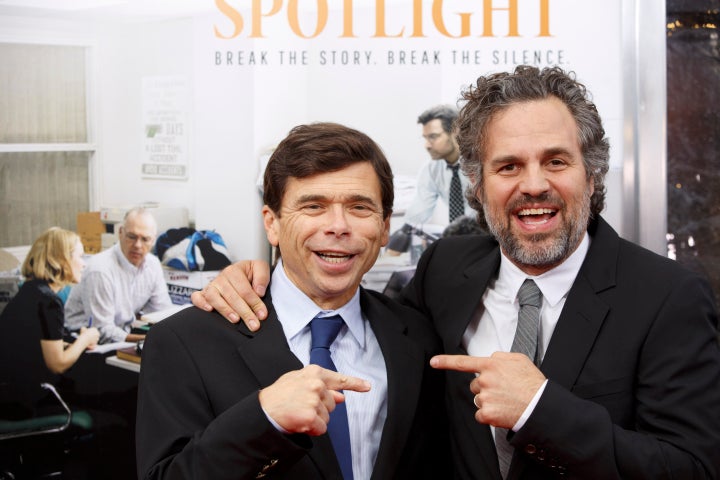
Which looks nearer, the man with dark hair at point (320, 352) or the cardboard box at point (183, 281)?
the man with dark hair at point (320, 352)

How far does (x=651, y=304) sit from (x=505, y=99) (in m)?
0.61

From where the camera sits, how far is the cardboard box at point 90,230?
274cm

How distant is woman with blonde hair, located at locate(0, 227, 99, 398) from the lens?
8.95ft

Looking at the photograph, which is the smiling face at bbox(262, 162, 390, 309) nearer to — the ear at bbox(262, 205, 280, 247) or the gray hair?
the ear at bbox(262, 205, 280, 247)

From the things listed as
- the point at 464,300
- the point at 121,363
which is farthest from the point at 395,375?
the point at 121,363

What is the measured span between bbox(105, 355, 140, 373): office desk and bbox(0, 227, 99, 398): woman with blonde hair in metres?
0.08

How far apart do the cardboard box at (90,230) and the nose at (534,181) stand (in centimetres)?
156

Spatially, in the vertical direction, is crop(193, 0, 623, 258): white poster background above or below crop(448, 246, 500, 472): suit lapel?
above

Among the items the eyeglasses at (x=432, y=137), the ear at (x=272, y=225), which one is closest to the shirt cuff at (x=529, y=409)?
the ear at (x=272, y=225)

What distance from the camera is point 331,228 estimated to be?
183 centimetres

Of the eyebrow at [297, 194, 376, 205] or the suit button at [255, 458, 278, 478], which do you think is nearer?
the suit button at [255, 458, 278, 478]

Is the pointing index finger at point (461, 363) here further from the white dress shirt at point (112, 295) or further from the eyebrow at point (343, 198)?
the white dress shirt at point (112, 295)

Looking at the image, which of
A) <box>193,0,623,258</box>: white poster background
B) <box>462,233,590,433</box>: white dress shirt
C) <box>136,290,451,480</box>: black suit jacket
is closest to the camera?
<box>136,290,451,480</box>: black suit jacket

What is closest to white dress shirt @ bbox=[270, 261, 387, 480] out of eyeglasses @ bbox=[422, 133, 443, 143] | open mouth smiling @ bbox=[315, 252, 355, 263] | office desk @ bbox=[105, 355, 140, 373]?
open mouth smiling @ bbox=[315, 252, 355, 263]
